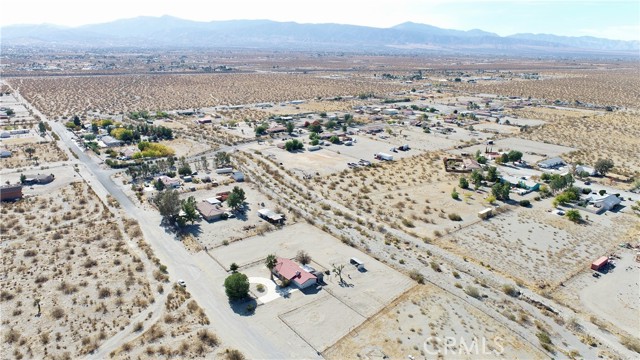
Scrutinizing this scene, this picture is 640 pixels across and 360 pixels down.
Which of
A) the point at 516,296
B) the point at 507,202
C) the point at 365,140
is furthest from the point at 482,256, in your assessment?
the point at 365,140

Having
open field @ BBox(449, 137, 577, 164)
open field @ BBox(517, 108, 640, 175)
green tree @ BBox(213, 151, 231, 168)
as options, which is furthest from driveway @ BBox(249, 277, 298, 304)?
open field @ BBox(517, 108, 640, 175)

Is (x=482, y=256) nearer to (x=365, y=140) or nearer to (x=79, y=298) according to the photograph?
(x=79, y=298)

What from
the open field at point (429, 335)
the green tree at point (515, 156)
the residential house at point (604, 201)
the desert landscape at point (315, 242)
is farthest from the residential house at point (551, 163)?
the open field at point (429, 335)

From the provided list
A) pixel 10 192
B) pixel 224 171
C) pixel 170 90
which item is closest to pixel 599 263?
pixel 224 171

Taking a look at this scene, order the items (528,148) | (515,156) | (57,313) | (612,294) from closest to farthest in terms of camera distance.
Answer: (57,313), (612,294), (515,156), (528,148)

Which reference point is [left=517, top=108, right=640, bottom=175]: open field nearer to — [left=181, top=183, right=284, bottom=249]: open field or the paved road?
[left=181, top=183, right=284, bottom=249]: open field

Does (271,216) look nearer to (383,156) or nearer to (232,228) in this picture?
(232,228)

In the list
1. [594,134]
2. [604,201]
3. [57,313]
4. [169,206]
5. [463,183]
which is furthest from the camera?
[594,134]
